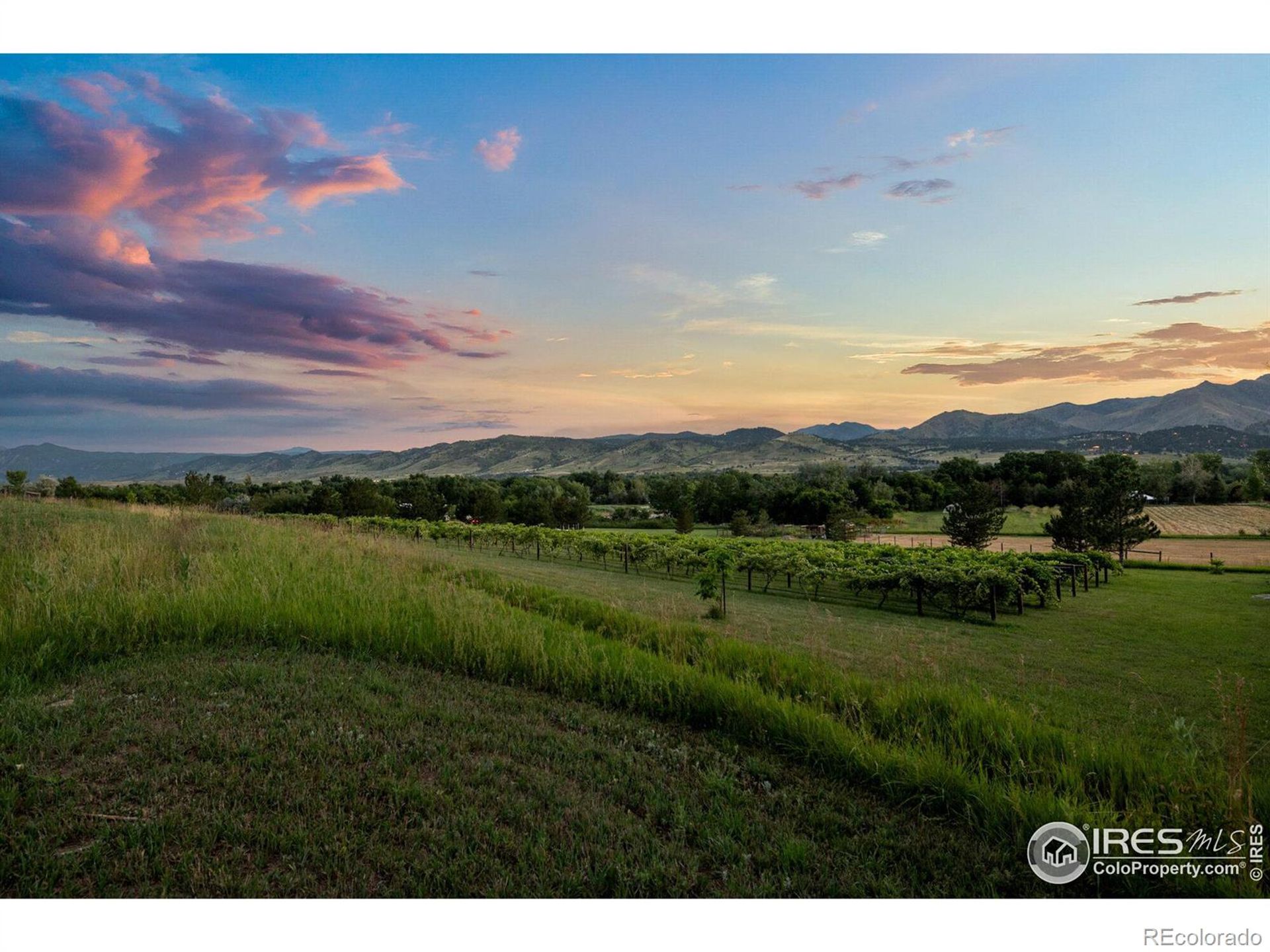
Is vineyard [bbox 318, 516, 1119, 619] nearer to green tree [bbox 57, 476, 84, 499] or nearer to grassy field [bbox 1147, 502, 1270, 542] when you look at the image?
green tree [bbox 57, 476, 84, 499]

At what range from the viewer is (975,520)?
151ft

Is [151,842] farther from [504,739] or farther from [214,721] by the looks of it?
[504,739]

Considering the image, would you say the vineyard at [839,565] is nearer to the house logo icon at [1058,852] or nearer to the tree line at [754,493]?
the house logo icon at [1058,852]

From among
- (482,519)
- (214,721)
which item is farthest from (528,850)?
(482,519)

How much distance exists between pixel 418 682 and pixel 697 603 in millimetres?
13371

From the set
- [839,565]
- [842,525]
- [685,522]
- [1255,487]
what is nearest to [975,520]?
[842,525]

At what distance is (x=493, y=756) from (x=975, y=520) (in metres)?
50.0

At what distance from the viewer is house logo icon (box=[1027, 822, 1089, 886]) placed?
3174mm

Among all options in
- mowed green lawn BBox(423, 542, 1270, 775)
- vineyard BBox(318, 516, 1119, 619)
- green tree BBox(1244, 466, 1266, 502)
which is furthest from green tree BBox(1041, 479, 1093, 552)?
green tree BBox(1244, 466, 1266, 502)

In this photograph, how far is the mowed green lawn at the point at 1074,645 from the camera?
768cm

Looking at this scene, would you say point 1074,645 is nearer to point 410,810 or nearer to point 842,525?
point 410,810

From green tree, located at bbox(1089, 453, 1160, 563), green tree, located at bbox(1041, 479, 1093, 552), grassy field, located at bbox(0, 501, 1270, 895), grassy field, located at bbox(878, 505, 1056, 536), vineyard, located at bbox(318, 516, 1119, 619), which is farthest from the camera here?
grassy field, located at bbox(878, 505, 1056, 536)

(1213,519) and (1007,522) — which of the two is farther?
(1007,522)

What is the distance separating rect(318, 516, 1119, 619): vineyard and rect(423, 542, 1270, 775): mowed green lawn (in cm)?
81
